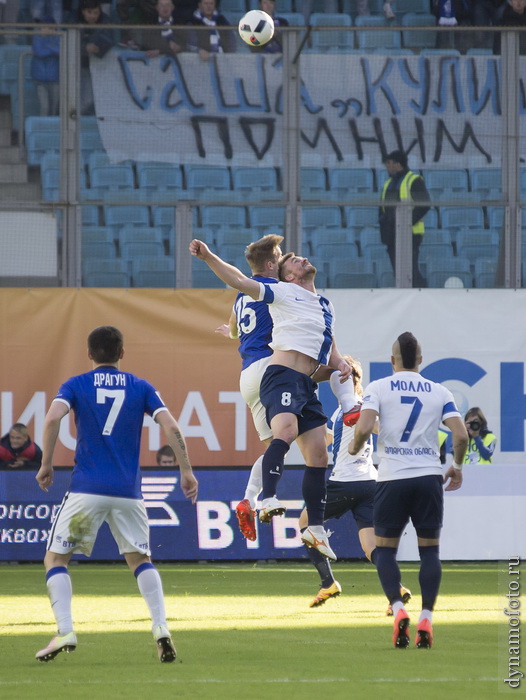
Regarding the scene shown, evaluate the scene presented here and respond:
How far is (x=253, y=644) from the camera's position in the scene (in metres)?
8.27

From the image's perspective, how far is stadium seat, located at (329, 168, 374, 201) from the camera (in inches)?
686

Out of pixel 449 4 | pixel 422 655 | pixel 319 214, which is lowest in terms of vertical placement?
pixel 422 655

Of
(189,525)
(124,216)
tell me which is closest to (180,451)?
(189,525)

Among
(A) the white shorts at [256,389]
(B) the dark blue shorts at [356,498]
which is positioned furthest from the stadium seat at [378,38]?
(A) the white shorts at [256,389]

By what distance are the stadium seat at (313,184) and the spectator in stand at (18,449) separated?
499cm

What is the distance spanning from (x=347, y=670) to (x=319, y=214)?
11003mm

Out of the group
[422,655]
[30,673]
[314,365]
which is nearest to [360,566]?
[314,365]

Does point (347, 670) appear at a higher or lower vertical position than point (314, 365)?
lower

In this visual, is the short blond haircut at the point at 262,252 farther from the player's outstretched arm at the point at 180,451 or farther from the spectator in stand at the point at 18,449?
the spectator in stand at the point at 18,449

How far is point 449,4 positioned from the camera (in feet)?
63.4

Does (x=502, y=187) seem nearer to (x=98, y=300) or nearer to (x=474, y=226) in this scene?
(x=474, y=226)

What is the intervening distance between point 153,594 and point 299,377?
8.31 ft

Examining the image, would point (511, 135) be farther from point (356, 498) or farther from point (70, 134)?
point (356, 498)

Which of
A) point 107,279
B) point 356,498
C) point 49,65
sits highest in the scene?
point 49,65
